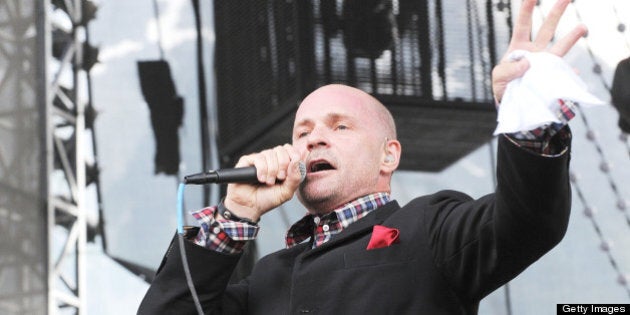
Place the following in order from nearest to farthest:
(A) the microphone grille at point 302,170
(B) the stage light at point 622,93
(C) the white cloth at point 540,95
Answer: (C) the white cloth at point 540,95
(A) the microphone grille at point 302,170
(B) the stage light at point 622,93

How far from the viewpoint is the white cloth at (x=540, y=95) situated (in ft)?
4.80

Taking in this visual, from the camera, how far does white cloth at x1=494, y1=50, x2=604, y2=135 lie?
1462 mm

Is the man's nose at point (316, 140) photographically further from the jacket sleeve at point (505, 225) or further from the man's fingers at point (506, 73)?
the man's fingers at point (506, 73)

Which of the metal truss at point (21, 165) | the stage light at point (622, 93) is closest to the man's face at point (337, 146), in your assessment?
the stage light at point (622, 93)

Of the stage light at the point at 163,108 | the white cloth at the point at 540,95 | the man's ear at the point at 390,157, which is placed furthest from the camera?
the stage light at the point at 163,108

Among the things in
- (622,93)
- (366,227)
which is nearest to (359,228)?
(366,227)

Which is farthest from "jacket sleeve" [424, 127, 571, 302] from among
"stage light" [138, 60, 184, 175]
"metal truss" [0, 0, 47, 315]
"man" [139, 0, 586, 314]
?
"stage light" [138, 60, 184, 175]

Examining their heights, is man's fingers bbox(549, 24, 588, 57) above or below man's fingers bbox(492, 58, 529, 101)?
above

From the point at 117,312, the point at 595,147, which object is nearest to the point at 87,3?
the point at 117,312

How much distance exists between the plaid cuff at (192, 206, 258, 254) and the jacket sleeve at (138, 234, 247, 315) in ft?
0.04

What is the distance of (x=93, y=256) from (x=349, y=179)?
180 cm

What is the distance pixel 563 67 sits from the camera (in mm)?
1479

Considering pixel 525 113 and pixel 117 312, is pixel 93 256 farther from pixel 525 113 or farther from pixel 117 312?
pixel 525 113
